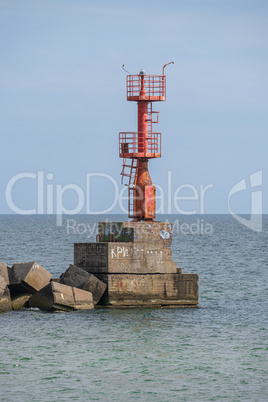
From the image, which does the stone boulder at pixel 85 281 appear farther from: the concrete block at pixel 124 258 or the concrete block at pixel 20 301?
the concrete block at pixel 20 301

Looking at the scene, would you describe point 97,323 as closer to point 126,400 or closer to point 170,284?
point 170,284

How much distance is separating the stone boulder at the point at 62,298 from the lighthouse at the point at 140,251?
32.3 inches

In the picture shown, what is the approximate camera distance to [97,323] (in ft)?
84.0

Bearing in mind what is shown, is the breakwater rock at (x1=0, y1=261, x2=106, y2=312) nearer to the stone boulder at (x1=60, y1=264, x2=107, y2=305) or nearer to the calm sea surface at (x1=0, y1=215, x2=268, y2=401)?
the stone boulder at (x1=60, y1=264, x2=107, y2=305)

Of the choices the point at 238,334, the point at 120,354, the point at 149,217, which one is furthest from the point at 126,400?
the point at 149,217

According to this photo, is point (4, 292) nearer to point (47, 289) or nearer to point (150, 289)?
point (47, 289)

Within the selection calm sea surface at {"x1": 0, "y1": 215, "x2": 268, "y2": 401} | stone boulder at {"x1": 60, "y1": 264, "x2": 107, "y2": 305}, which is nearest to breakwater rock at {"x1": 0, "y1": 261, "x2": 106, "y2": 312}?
stone boulder at {"x1": 60, "y1": 264, "x2": 107, "y2": 305}

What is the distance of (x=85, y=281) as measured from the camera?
2706 centimetres

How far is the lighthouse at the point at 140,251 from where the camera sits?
27578 millimetres

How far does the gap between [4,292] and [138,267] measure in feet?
15.8

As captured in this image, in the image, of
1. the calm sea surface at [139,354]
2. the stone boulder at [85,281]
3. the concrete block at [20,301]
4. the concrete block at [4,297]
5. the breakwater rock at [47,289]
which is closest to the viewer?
the calm sea surface at [139,354]

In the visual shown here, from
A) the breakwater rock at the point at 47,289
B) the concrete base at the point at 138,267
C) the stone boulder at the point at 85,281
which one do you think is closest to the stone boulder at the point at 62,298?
the breakwater rock at the point at 47,289

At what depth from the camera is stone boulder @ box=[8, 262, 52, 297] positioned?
27.4 m

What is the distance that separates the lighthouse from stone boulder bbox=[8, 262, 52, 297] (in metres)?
1.43
